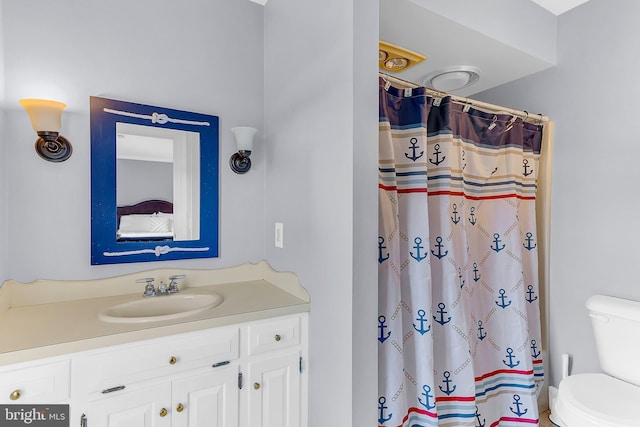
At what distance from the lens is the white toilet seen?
1370 mm

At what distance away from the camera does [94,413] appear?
3.73 ft

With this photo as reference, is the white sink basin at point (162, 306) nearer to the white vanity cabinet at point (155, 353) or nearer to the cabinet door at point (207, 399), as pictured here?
the white vanity cabinet at point (155, 353)

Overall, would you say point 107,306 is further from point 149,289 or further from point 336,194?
point 336,194

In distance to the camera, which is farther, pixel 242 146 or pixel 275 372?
pixel 242 146

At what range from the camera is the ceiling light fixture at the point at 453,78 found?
209cm

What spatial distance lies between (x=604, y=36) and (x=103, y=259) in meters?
2.88

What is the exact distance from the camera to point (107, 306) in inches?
57.8

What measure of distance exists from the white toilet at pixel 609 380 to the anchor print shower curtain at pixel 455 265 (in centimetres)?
31

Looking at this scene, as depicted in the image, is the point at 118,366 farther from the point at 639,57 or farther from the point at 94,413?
the point at 639,57

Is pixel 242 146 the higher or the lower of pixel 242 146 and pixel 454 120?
the lower

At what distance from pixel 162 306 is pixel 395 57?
→ 1.86 metres

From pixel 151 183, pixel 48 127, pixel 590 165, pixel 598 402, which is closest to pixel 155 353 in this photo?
pixel 151 183

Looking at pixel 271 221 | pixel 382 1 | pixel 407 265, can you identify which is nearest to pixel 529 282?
pixel 407 265

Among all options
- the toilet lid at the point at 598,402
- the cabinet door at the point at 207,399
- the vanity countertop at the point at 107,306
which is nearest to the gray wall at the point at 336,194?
the vanity countertop at the point at 107,306
